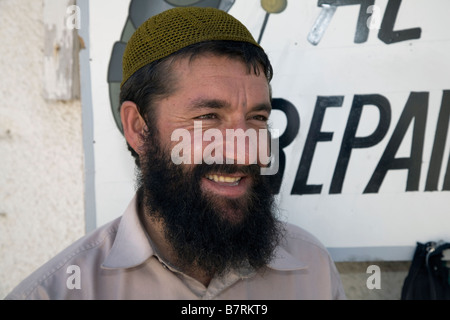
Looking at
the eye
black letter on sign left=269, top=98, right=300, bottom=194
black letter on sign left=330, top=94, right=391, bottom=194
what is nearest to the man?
the eye

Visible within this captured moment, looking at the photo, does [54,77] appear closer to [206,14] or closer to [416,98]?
[206,14]

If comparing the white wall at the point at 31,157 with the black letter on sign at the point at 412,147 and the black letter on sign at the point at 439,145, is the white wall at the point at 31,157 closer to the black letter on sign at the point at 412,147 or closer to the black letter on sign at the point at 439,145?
the black letter on sign at the point at 412,147

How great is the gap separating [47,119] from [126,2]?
0.83 meters

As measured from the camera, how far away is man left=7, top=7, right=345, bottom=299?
154 centimetres

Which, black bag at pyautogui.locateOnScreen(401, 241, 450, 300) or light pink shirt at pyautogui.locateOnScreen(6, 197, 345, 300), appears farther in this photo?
black bag at pyautogui.locateOnScreen(401, 241, 450, 300)

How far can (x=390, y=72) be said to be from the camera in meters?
2.27

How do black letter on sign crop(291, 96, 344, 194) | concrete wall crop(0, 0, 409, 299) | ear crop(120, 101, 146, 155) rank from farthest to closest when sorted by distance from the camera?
1. concrete wall crop(0, 0, 409, 299)
2. black letter on sign crop(291, 96, 344, 194)
3. ear crop(120, 101, 146, 155)

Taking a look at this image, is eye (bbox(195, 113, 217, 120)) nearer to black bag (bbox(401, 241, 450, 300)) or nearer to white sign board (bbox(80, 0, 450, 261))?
white sign board (bbox(80, 0, 450, 261))

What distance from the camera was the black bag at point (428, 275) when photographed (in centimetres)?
218

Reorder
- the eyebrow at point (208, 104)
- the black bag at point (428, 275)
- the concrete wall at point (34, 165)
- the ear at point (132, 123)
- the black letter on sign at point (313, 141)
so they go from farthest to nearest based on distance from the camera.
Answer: the concrete wall at point (34, 165) < the black letter on sign at point (313, 141) < the black bag at point (428, 275) < the ear at point (132, 123) < the eyebrow at point (208, 104)

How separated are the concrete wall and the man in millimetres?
831

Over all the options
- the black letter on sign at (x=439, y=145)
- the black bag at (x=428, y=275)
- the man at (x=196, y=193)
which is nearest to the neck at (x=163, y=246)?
the man at (x=196, y=193)
